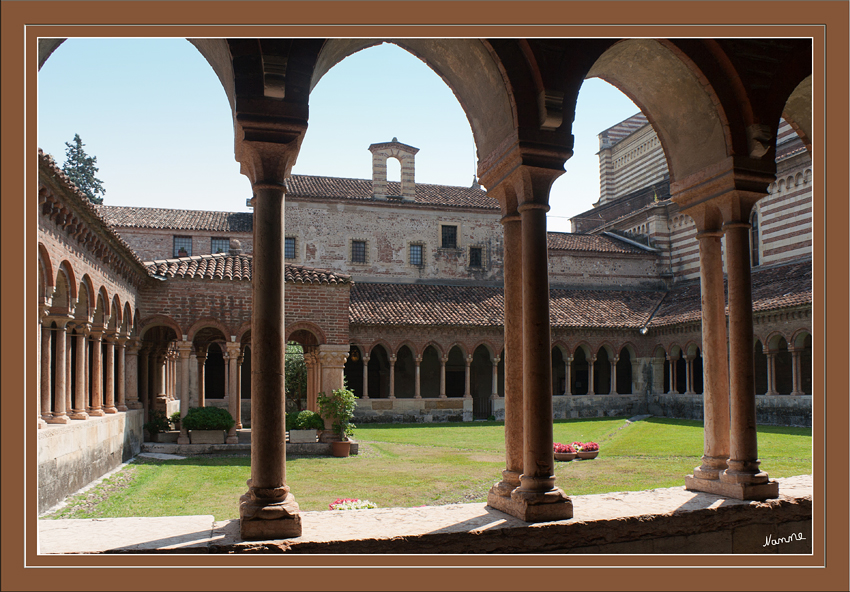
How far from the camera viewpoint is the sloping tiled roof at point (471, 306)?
90.5 ft

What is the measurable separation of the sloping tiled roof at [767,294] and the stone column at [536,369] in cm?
1906

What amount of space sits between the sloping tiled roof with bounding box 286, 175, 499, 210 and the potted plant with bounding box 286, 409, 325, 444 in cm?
1574

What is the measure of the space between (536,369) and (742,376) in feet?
7.33

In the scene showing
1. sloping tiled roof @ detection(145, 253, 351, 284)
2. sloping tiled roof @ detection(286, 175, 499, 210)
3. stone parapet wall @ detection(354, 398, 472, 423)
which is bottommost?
stone parapet wall @ detection(354, 398, 472, 423)

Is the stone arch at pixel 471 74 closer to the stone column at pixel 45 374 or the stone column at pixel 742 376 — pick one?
the stone column at pixel 742 376

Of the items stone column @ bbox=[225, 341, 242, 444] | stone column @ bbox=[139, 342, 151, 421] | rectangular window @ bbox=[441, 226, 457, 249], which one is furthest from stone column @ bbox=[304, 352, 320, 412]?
rectangular window @ bbox=[441, 226, 457, 249]

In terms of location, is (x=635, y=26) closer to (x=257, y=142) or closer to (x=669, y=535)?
(x=257, y=142)

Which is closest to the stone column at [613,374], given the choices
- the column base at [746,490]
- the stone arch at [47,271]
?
the stone arch at [47,271]

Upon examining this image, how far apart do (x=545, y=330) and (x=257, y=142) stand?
8.46ft

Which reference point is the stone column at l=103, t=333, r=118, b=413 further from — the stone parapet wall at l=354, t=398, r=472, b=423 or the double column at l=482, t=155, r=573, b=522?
the stone parapet wall at l=354, t=398, r=472, b=423

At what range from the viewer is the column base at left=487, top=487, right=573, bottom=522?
16.5 feet

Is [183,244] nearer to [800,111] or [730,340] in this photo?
[800,111]

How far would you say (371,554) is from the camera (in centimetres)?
436

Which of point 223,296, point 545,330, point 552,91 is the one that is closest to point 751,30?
point 552,91
